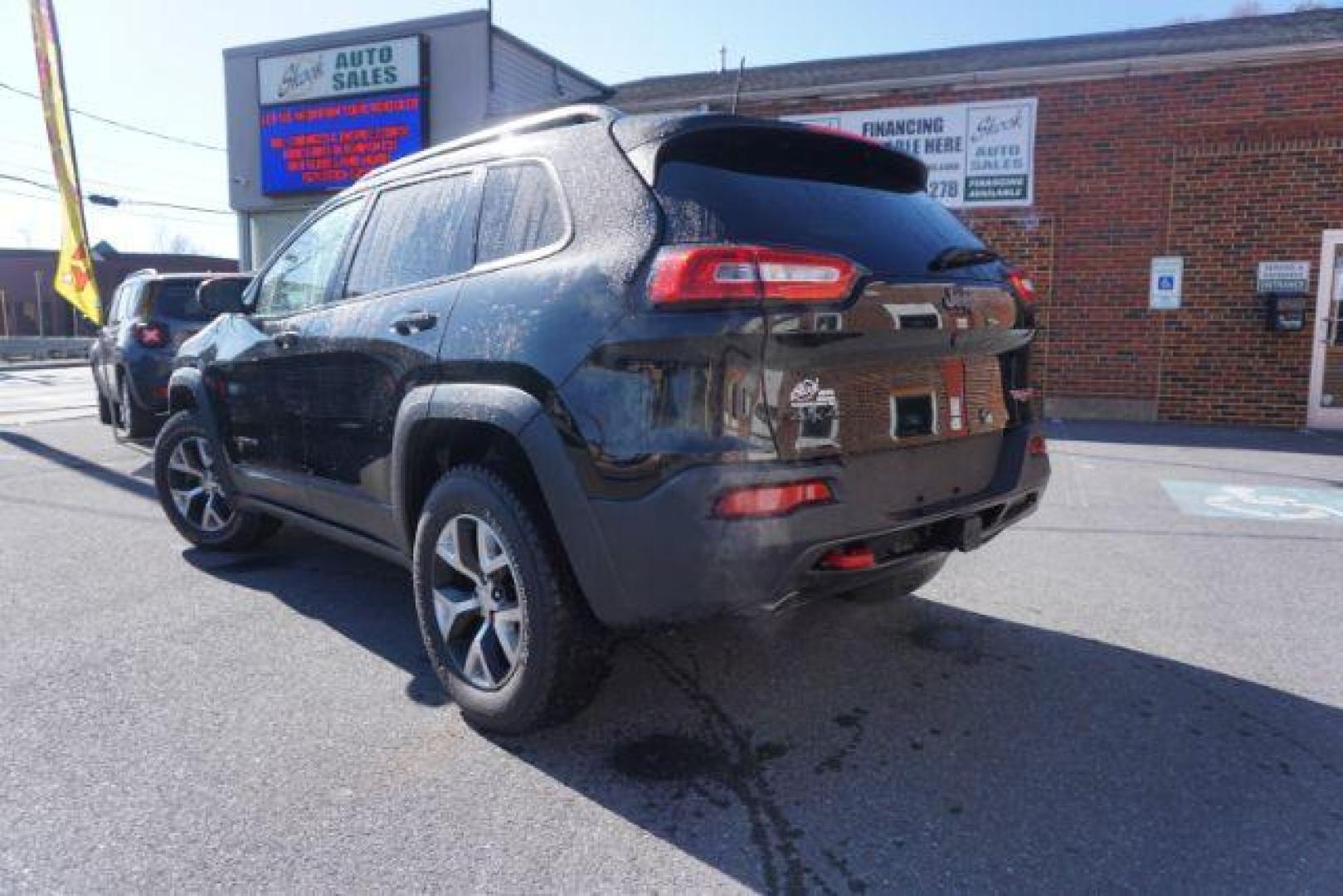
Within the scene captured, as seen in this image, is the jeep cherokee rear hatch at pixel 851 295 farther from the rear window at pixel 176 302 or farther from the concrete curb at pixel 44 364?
the concrete curb at pixel 44 364

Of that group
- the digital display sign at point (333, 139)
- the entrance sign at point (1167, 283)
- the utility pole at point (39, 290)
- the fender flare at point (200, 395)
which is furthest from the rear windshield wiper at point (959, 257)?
the utility pole at point (39, 290)

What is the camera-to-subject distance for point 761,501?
7.66 feet

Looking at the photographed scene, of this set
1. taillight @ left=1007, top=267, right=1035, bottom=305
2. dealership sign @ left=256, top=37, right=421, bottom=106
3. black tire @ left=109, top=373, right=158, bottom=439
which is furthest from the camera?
dealership sign @ left=256, top=37, right=421, bottom=106

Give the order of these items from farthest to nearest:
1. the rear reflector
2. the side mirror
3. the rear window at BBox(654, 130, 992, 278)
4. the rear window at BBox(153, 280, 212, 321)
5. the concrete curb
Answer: the concrete curb, the rear window at BBox(153, 280, 212, 321), the side mirror, the rear window at BBox(654, 130, 992, 278), the rear reflector

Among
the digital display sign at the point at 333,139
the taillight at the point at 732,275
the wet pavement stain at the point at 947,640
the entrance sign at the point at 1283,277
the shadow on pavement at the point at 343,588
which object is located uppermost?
the digital display sign at the point at 333,139

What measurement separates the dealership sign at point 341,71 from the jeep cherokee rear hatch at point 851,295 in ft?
47.5

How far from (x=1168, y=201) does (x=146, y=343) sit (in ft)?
35.9

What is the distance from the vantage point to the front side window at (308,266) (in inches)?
156

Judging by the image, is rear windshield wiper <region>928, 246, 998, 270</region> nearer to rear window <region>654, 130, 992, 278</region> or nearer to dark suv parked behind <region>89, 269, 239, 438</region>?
rear window <region>654, 130, 992, 278</region>

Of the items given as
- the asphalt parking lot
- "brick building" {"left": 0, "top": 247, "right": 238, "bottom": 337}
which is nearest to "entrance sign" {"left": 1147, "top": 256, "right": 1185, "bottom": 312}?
the asphalt parking lot

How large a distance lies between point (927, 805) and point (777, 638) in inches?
50.7

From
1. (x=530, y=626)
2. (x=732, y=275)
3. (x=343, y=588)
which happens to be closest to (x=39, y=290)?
(x=343, y=588)

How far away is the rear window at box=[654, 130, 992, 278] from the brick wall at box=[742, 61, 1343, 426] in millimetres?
7561

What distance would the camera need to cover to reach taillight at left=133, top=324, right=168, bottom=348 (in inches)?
330
